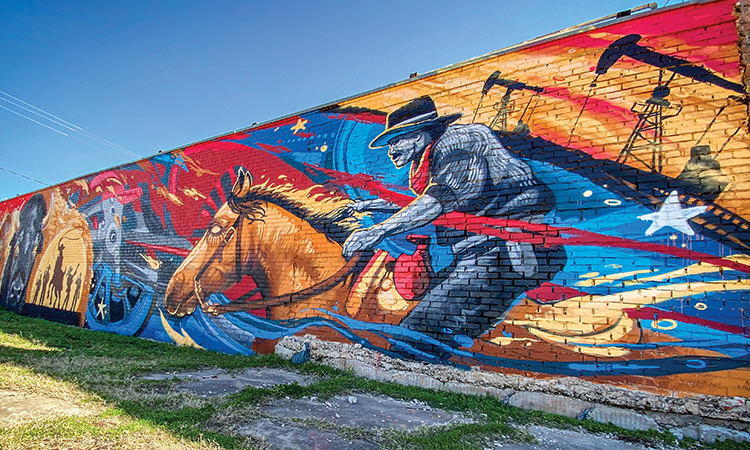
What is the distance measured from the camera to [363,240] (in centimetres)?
574

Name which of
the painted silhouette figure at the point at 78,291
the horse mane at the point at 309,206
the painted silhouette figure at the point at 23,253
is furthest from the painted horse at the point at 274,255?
the painted silhouette figure at the point at 23,253

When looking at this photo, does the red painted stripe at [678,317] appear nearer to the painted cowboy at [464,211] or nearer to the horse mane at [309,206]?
the painted cowboy at [464,211]

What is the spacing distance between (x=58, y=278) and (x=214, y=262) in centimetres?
682

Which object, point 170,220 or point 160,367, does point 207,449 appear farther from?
point 170,220

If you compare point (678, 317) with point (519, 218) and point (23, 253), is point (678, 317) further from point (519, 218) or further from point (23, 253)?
point (23, 253)

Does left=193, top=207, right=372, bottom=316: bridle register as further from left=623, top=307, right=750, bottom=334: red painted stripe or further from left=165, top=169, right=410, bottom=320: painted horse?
left=623, top=307, right=750, bottom=334: red painted stripe

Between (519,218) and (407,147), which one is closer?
(519,218)

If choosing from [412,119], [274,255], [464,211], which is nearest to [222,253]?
[274,255]

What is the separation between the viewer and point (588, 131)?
4359 mm

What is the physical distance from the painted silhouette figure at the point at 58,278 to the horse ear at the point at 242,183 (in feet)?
23.5

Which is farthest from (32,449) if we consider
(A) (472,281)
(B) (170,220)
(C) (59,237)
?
(C) (59,237)

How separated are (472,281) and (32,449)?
168 inches

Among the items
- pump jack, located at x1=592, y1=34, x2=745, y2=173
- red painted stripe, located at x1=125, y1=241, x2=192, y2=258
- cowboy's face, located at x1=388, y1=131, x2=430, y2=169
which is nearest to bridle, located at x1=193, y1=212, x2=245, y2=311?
red painted stripe, located at x1=125, y1=241, x2=192, y2=258

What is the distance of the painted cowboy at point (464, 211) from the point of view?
4.52m
